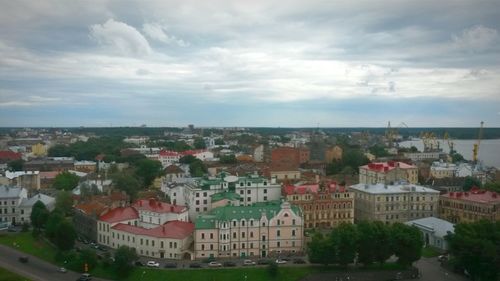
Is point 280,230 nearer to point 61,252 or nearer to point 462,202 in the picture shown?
point 61,252

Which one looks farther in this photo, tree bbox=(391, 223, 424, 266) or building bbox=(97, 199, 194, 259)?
building bbox=(97, 199, 194, 259)

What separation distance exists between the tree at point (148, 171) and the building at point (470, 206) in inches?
1656

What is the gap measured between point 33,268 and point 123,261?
755 cm

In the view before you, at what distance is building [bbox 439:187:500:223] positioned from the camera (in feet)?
155

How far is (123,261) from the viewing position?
35.8 m

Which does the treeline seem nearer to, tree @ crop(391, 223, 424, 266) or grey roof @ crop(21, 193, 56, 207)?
tree @ crop(391, 223, 424, 266)

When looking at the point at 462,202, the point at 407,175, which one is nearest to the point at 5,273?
the point at 462,202

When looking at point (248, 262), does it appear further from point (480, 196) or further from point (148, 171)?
point (148, 171)

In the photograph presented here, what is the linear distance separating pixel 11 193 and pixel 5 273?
62.7 ft

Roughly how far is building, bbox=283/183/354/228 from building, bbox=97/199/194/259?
10.7 meters

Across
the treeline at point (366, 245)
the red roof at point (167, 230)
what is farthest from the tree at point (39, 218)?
the treeline at point (366, 245)

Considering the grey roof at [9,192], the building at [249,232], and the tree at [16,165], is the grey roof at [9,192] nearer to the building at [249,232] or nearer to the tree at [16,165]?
the building at [249,232]

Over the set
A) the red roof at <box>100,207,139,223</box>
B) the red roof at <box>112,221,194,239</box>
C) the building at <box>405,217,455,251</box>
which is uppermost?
the red roof at <box>100,207,139,223</box>

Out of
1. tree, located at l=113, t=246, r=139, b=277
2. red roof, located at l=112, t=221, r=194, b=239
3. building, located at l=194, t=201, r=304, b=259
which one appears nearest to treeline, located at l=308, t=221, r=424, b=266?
building, located at l=194, t=201, r=304, b=259
